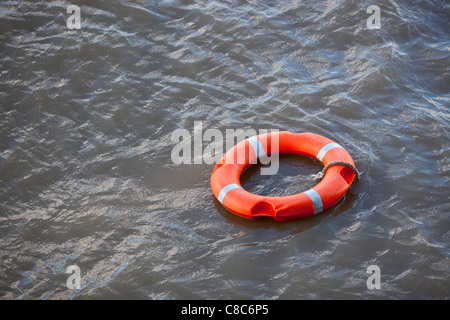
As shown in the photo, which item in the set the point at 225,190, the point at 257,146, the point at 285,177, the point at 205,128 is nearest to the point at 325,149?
the point at 285,177

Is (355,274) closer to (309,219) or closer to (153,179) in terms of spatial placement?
(309,219)

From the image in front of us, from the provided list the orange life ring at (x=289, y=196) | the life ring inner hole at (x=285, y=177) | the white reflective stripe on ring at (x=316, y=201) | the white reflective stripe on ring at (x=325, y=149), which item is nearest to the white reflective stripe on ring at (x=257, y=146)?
the orange life ring at (x=289, y=196)

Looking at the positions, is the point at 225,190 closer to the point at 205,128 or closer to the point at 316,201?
the point at 316,201

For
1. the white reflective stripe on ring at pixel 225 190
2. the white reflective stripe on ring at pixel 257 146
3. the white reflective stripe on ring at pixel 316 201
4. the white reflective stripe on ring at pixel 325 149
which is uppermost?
the white reflective stripe on ring at pixel 257 146

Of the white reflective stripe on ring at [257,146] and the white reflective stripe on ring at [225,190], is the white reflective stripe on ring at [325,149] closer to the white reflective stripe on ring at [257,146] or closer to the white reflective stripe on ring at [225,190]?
the white reflective stripe on ring at [257,146]

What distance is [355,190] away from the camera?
4.24 metres

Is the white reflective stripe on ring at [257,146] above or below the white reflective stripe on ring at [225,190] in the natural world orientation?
above

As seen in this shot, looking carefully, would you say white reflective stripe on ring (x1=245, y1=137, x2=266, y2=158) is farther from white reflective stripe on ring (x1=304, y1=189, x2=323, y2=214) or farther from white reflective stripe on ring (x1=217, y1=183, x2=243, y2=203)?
white reflective stripe on ring (x1=304, y1=189, x2=323, y2=214)

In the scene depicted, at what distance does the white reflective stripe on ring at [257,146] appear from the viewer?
452cm

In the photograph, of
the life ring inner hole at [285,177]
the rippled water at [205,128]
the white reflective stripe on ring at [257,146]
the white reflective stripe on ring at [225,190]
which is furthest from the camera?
the white reflective stripe on ring at [257,146]

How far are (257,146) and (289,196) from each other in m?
0.70

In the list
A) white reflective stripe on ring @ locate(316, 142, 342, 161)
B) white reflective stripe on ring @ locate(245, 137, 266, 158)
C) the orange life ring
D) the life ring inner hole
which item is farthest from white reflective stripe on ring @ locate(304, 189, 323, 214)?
white reflective stripe on ring @ locate(245, 137, 266, 158)

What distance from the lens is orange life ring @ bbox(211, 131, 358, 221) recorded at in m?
3.96
